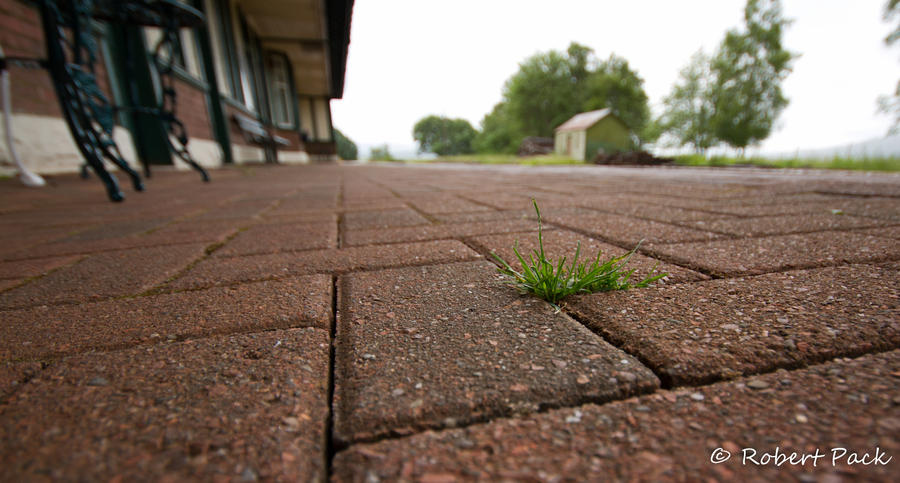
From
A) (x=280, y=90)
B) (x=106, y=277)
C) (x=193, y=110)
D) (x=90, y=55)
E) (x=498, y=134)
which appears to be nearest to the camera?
(x=106, y=277)

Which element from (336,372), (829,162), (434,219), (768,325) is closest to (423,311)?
(336,372)

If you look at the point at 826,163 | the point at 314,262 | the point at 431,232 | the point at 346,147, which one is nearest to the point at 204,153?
the point at 431,232

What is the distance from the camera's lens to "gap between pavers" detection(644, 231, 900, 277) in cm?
96

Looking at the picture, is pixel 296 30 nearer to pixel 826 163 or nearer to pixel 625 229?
pixel 625 229

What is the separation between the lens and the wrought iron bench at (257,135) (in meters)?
8.09

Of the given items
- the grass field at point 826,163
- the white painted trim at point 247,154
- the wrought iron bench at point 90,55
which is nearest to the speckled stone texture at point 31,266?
the wrought iron bench at point 90,55

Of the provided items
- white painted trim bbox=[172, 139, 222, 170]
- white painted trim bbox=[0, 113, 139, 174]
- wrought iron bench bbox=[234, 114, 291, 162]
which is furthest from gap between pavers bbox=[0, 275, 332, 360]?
wrought iron bench bbox=[234, 114, 291, 162]

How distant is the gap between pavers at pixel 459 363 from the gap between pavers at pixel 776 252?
0.54 meters

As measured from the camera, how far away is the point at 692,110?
1196 inches

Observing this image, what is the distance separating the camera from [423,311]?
752 mm

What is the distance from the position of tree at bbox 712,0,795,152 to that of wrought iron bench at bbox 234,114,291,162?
29.0 m

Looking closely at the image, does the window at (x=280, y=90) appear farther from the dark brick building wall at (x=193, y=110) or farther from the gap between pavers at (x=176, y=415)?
the gap between pavers at (x=176, y=415)

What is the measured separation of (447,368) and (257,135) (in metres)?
9.94

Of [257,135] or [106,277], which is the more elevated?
[257,135]
